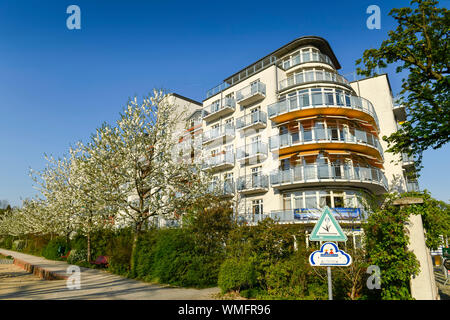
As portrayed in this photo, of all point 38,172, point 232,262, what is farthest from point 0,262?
point 232,262

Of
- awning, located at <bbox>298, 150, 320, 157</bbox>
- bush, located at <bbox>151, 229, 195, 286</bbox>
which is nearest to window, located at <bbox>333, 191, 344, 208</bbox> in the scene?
awning, located at <bbox>298, 150, 320, 157</bbox>

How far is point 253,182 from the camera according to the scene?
25.4 m

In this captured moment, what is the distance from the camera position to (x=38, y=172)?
98.0 feet

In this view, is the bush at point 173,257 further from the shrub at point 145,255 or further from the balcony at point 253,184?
the balcony at point 253,184

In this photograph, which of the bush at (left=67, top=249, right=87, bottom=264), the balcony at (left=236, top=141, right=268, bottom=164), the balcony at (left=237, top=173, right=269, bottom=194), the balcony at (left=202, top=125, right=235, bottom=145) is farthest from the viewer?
the balcony at (left=202, top=125, right=235, bottom=145)

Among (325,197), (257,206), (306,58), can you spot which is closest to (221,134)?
(257,206)

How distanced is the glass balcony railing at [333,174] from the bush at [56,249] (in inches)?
865

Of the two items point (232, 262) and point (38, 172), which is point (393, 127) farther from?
point (38, 172)

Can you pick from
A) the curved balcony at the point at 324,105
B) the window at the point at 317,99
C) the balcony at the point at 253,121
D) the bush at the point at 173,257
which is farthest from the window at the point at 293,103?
the bush at the point at 173,257

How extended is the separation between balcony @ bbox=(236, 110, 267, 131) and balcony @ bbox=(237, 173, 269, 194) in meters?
4.70

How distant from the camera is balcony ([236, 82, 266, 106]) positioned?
2721 centimetres

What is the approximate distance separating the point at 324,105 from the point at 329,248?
19.5 m

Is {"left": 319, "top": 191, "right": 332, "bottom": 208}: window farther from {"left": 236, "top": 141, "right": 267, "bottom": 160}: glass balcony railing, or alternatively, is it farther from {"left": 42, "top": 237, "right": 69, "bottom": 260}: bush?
{"left": 42, "top": 237, "right": 69, "bottom": 260}: bush

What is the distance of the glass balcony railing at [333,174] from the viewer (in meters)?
21.2
